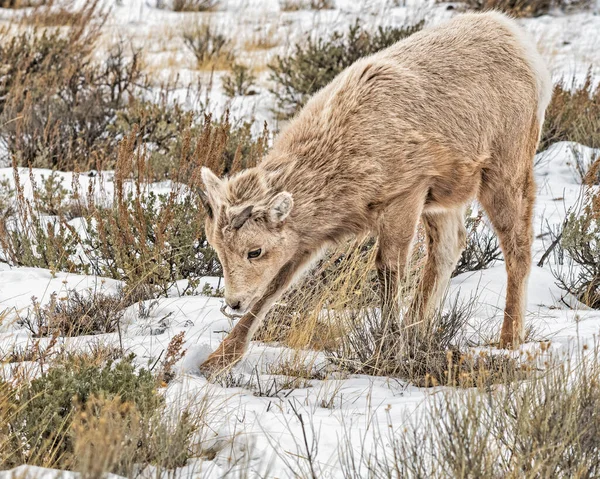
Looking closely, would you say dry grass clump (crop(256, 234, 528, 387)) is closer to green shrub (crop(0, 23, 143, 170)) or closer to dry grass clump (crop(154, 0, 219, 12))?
green shrub (crop(0, 23, 143, 170))

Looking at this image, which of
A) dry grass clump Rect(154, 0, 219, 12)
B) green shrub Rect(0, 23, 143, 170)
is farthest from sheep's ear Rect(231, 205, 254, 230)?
dry grass clump Rect(154, 0, 219, 12)

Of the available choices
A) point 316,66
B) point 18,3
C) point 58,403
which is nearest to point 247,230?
point 58,403

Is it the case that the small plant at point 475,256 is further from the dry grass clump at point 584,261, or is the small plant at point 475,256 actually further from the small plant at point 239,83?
the small plant at point 239,83

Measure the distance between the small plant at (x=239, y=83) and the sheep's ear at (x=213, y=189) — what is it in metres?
6.73

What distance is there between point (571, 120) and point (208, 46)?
6878 mm

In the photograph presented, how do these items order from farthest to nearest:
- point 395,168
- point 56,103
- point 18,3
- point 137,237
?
1. point 18,3
2. point 56,103
3. point 137,237
4. point 395,168

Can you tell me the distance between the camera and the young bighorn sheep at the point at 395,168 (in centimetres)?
463

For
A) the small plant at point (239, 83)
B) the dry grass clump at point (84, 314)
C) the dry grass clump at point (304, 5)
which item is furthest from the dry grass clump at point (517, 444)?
the dry grass clump at point (304, 5)

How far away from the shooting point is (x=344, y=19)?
15.1m

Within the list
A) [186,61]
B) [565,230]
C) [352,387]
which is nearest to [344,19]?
[186,61]

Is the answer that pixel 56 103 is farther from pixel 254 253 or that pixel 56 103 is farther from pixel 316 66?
pixel 254 253

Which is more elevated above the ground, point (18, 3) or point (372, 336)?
point (18, 3)

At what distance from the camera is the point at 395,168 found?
15.9 ft

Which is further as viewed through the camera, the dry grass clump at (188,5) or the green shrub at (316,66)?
the dry grass clump at (188,5)
